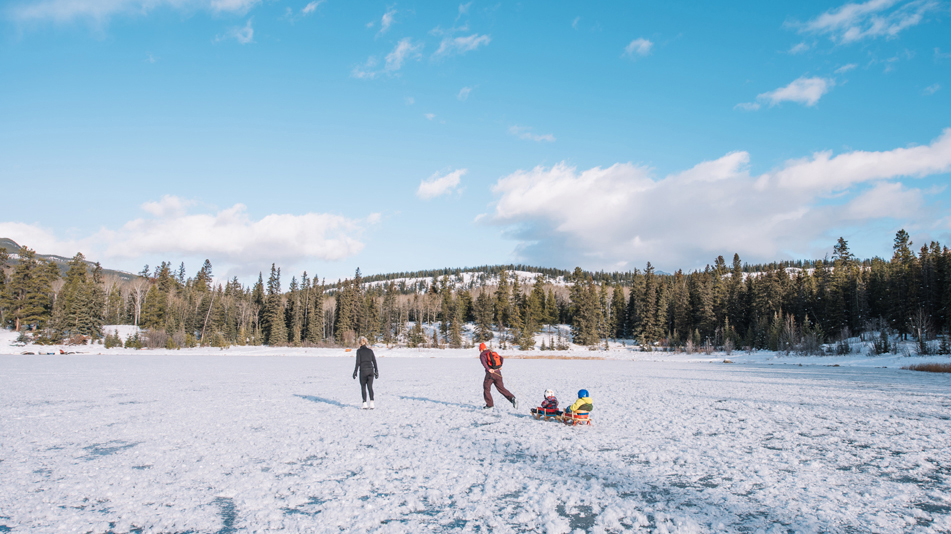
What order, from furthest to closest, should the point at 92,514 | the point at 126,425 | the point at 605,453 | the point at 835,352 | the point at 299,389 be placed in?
the point at 835,352 < the point at 299,389 < the point at 126,425 < the point at 605,453 < the point at 92,514

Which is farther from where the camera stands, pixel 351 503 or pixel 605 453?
pixel 605 453

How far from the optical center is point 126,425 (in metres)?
9.68

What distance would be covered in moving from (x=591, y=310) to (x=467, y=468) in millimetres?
71524

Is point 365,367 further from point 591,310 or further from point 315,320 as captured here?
point 315,320

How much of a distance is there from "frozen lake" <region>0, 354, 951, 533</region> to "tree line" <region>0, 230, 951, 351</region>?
45.0 meters

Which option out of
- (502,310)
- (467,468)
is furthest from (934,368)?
(502,310)

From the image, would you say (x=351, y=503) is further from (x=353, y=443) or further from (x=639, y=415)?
(x=639, y=415)

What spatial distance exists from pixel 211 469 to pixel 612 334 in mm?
93101

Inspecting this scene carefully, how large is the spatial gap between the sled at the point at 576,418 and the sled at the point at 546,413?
169 mm

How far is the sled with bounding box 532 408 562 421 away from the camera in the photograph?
10.5 metres

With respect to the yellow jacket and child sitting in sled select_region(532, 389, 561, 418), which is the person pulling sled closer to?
child sitting in sled select_region(532, 389, 561, 418)

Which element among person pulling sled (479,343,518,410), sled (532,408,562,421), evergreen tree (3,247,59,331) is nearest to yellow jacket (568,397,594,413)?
sled (532,408,562,421)

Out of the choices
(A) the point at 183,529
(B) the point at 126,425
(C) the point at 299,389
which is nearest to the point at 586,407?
(A) the point at 183,529

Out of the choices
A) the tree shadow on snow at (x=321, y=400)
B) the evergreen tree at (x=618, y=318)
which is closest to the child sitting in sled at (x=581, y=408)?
the tree shadow on snow at (x=321, y=400)
